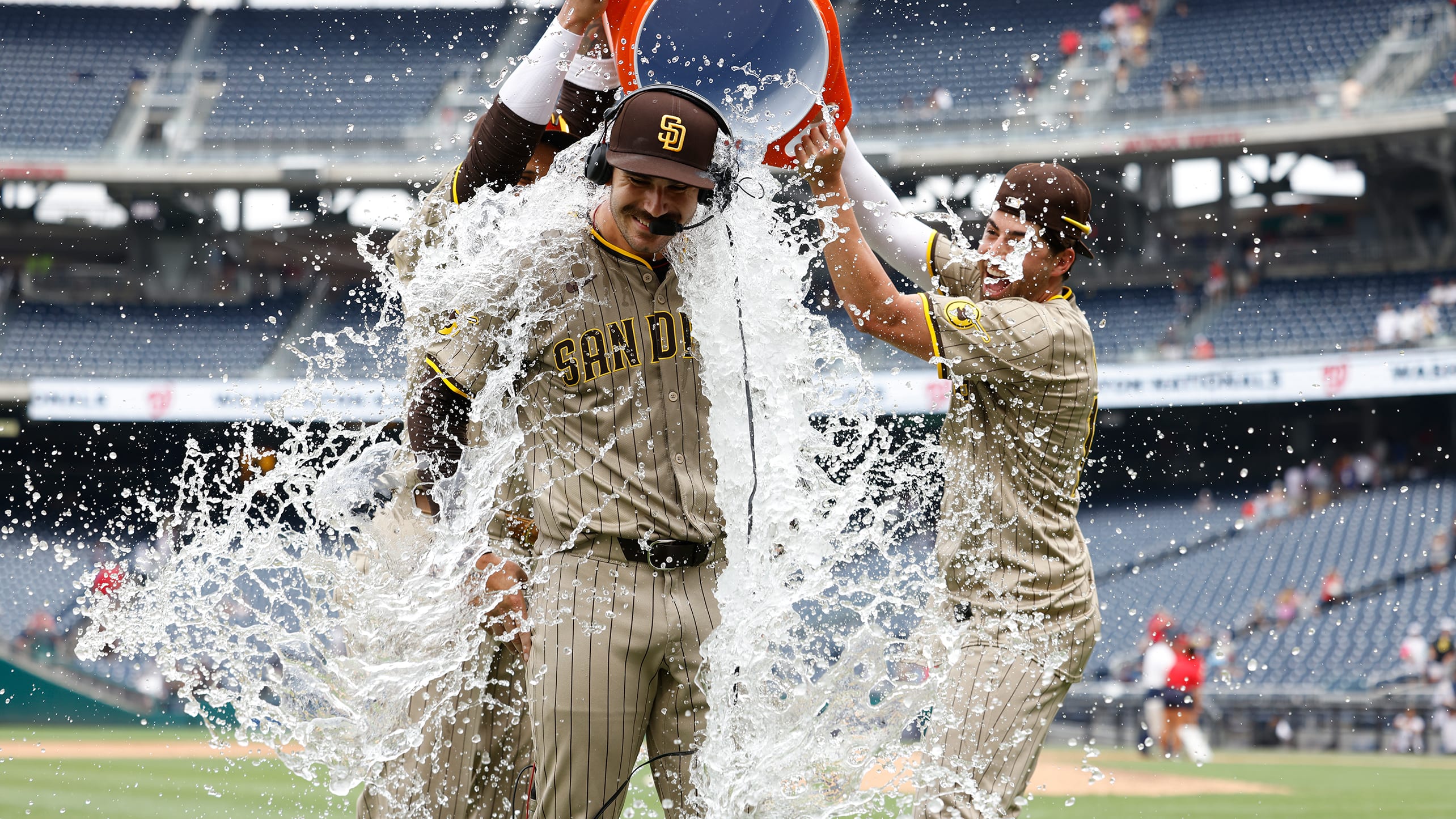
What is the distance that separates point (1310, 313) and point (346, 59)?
18.2 metres

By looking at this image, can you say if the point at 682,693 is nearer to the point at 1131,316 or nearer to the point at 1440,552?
the point at 1440,552

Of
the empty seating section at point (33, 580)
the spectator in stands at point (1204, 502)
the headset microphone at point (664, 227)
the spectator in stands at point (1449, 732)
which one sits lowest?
the empty seating section at point (33, 580)

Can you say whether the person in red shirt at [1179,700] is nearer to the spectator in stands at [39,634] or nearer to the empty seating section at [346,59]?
the spectator in stands at [39,634]

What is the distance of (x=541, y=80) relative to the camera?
3.31 metres

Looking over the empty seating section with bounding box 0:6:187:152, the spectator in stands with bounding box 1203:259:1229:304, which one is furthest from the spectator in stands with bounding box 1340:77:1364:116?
the empty seating section with bounding box 0:6:187:152

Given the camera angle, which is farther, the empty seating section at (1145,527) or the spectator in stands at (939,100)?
the spectator in stands at (939,100)

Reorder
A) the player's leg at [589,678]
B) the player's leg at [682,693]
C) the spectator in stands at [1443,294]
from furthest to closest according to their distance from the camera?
the spectator in stands at [1443,294]
the player's leg at [682,693]
the player's leg at [589,678]

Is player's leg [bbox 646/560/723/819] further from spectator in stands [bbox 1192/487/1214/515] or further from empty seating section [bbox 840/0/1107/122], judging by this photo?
empty seating section [bbox 840/0/1107/122]

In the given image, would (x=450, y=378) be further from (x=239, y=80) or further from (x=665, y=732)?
(x=239, y=80)

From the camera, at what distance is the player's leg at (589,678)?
119 inches

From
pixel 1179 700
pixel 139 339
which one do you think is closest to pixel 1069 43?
pixel 1179 700

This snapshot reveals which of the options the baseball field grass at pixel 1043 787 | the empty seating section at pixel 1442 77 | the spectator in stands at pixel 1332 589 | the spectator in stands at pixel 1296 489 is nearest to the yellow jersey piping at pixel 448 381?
the baseball field grass at pixel 1043 787

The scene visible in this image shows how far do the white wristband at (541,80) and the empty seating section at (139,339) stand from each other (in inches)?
775

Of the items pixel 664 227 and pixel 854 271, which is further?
pixel 854 271
